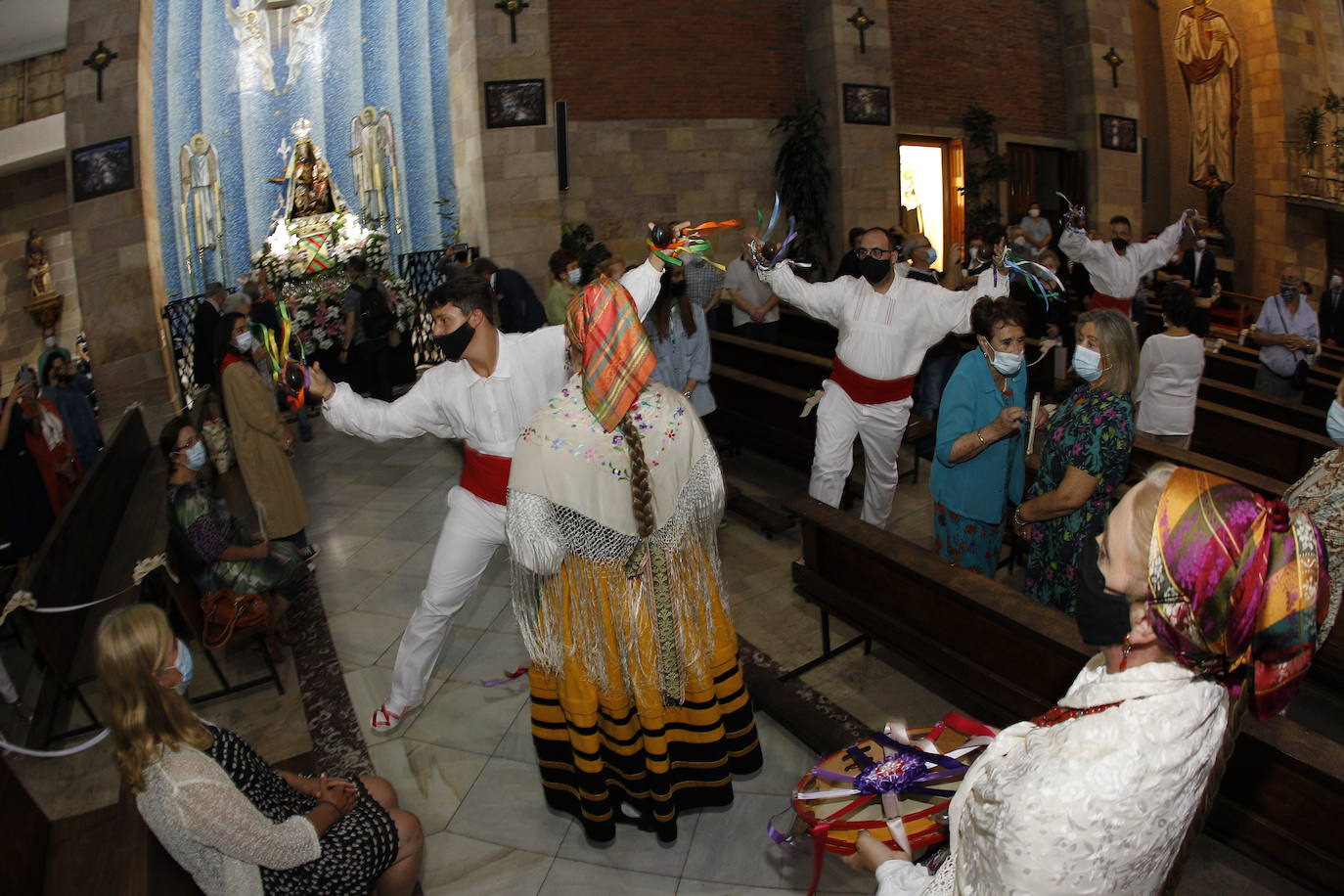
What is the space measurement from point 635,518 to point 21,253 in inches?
557

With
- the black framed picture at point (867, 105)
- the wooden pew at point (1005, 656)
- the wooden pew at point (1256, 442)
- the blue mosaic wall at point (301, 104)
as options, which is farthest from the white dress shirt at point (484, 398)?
the black framed picture at point (867, 105)

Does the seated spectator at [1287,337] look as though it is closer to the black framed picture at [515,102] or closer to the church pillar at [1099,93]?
the black framed picture at [515,102]

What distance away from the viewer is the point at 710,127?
11.0 meters

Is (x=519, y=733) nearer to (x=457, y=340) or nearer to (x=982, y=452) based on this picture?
(x=457, y=340)

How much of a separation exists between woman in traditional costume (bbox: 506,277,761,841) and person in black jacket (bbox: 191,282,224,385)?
623cm

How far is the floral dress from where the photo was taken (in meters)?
3.07

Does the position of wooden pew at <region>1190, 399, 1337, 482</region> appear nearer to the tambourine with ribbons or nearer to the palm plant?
the tambourine with ribbons

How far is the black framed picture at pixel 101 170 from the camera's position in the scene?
31.6ft

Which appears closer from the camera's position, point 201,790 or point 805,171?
point 201,790

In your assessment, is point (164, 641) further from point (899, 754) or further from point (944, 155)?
point (944, 155)

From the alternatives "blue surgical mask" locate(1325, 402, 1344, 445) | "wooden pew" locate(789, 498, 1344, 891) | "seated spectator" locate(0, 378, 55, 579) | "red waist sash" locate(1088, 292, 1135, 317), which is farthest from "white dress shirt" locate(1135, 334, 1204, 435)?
"seated spectator" locate(0, 378, 55, 579)

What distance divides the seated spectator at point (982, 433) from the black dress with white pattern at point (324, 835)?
2.32 metres

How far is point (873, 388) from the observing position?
4.52m

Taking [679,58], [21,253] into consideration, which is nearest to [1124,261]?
[679,58]
